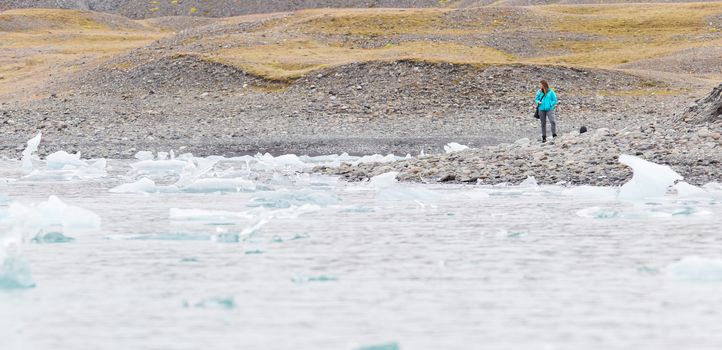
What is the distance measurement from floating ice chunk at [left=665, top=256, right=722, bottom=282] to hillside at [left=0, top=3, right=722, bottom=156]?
24.7 metres

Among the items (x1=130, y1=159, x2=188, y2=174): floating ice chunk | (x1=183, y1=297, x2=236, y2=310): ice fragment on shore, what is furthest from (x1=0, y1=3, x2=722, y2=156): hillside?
(x1=183, y1=297, x2=236, y2=310): ice fragment on shore

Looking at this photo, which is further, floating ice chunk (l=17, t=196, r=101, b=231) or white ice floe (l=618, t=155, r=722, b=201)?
white ice floe (l=618, t=155, r=722, b=201)

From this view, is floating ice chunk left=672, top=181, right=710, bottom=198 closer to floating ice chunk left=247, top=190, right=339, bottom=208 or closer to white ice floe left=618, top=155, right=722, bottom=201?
white ice floe left=618, top=155, right=722, bottom=201

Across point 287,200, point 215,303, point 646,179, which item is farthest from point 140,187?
point 215,303

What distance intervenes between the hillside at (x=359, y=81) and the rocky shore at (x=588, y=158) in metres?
9.11

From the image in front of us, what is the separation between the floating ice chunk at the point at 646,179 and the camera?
18.5 meters

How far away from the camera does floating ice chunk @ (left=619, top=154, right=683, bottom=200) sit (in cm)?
1848

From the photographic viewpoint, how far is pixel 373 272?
12.6 meters

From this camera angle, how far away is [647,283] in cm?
1172

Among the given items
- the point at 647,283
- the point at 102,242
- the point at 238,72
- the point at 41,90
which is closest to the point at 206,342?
the point at 647,283

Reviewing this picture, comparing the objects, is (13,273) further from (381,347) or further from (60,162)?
(60,162)

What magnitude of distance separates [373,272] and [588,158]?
13576 mm

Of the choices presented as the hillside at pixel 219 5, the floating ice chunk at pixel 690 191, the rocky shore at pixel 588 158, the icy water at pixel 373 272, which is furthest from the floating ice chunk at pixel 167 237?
the hillside at pixel 219 5

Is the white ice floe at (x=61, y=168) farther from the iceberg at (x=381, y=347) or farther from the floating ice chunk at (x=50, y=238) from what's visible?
the iceberg at (x=381, y=347)
